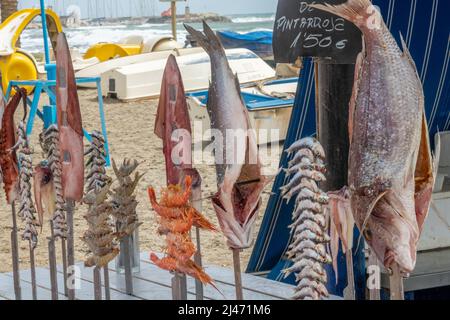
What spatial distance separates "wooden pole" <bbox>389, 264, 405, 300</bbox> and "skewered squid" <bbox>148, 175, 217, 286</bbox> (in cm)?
55

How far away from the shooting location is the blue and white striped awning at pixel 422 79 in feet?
11.5

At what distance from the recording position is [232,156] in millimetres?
2127

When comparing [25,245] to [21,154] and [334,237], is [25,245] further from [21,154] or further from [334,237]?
[334,237]

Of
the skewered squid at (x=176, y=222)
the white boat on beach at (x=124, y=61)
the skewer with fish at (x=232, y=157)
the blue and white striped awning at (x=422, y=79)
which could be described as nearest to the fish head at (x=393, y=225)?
the skewer with fish at (x=232, y=157)

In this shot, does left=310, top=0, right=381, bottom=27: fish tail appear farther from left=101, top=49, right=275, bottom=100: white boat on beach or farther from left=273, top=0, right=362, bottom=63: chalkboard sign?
left=101, top=49, right=275, bottom=100: white boat on beach

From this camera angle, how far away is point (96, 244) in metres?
2.31

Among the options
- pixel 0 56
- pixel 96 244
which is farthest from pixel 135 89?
pixel 96 244

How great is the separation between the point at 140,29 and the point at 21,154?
50.9 metres

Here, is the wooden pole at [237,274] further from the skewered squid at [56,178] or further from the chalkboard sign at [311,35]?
the chalkboard sign at [311,35]

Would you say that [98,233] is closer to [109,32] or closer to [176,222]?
[176,222]

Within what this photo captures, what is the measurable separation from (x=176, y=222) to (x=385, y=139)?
0.62 meters

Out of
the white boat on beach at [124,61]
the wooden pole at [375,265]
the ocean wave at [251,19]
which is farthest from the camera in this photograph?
the ocean wave at [251,19]

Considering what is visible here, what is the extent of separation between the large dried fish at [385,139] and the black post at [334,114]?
878 mm

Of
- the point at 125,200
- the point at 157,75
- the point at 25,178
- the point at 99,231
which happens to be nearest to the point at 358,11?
the point at 99,231
